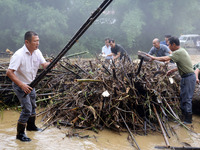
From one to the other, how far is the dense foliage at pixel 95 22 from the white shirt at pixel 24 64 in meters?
22.5

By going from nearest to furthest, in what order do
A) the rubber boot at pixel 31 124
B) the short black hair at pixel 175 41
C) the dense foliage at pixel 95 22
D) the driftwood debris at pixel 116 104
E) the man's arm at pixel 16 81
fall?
the man's arm at pixel 16 81
the rubber boot at pixel 31 124
the driftwood debris at pixel 116 104
the short black hair at pixel 175 41
the dense foliage at pixel 95 22

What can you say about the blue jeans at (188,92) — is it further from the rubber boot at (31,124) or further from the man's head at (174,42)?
the rubber boot at (31,124)

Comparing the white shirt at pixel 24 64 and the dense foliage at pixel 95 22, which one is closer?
the white shirt at pixel 24 64

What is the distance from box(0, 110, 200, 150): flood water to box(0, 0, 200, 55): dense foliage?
22.4m

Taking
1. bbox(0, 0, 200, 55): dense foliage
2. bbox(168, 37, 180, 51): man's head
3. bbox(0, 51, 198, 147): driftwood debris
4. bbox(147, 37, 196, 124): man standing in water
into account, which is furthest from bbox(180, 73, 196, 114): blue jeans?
bbox(0, 0, 200, 55): dense foliage

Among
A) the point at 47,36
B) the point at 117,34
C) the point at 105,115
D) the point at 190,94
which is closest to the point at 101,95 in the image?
the point at 105,115

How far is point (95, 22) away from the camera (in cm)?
3012

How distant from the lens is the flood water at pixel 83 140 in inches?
149

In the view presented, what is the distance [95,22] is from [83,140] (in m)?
27.4

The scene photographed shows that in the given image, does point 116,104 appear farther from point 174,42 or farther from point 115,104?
point 174,42

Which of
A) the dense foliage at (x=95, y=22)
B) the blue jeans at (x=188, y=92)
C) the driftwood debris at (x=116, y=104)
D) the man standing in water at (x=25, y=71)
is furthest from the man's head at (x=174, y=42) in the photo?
the dense foliage at (x=95, y=22)

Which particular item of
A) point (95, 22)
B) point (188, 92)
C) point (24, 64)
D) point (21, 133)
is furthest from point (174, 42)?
point (95, 22)

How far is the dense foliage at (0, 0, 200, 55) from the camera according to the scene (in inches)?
1024

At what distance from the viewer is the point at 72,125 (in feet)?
14.5
